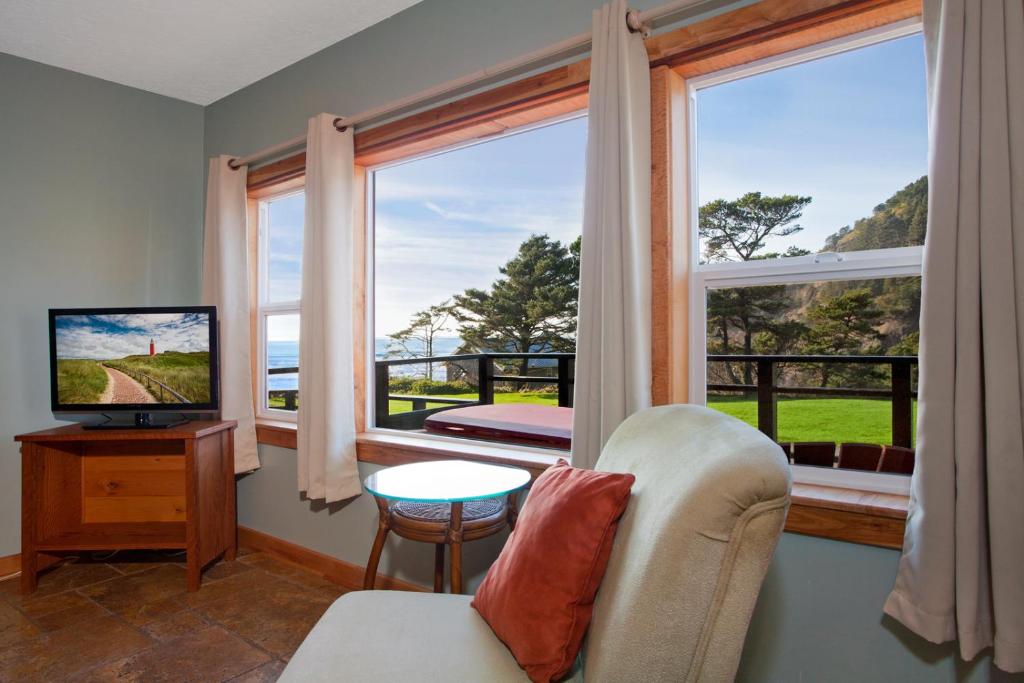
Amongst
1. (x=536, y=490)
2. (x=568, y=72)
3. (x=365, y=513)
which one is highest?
(x=568, y=72)

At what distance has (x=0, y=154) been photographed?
2.94 m

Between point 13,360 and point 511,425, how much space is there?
8.07 ft

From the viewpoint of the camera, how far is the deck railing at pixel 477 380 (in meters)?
3.21

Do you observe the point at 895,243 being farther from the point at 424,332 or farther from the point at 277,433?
the point at 277,433

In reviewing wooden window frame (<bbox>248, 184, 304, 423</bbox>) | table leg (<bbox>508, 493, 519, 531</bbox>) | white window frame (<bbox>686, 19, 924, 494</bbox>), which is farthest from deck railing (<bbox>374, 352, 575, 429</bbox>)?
white window frame (<bbox>686, 19, 924, 494</bbox>)

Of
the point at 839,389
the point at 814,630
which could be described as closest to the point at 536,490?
the point at 814,630

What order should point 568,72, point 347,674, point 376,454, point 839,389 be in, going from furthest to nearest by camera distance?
point 376,454, point 568,72, point 839,389, point 347,674

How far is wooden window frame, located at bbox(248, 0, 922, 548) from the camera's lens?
158 centimetres

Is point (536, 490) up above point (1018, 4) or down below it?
below

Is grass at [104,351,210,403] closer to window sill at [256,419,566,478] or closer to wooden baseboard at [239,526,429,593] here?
window sill at [256,419,566,478]

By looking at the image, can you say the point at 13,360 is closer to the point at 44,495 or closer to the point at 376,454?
the point at 44,495

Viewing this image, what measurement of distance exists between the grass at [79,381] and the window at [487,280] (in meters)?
1.37

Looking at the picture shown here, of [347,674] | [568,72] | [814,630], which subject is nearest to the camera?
[347,674]

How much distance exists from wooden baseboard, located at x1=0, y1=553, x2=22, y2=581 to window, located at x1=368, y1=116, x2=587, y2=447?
1917 millimetres
